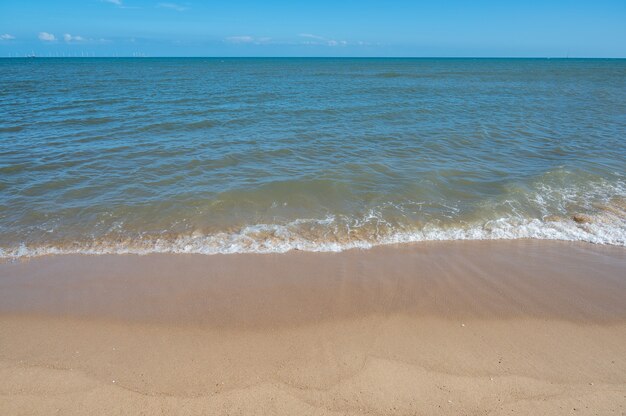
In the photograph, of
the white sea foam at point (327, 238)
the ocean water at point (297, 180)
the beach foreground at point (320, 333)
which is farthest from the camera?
the ocean water at point (297, 180)

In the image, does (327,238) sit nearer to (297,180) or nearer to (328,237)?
(328,237)

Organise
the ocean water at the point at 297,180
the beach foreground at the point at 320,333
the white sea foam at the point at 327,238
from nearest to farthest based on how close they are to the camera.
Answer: the beach foreground at the point at 320,333 < the white sea foam at the point at 327,238 < the ocean water at the point at 297,180

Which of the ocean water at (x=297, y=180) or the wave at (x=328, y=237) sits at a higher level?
the ocean water at (x=297, y=180)

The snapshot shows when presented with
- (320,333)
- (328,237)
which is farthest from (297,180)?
(320,333)

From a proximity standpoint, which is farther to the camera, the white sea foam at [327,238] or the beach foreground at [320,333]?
the white sea foam at [327,238]

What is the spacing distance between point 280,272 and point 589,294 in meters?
4.75

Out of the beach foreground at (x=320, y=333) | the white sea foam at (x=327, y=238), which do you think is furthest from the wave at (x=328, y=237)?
the beach foreground at (x=320, y=333)

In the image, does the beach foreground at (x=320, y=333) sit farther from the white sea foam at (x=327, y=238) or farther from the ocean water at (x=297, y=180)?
the ocean water at (x=297, y=180)

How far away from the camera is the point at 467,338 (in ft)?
15.5

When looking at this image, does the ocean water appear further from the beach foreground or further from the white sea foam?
the beach foreground

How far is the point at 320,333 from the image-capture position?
4789 millimetres

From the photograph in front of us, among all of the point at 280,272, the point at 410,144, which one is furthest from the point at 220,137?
the point at 280,272

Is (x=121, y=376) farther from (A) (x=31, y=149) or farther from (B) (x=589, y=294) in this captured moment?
(A) (x=31, y=149)

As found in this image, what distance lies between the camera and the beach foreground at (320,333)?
3795 millimetres
